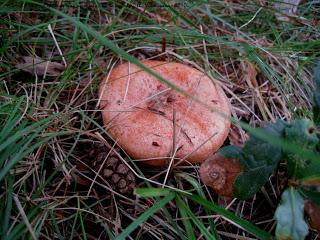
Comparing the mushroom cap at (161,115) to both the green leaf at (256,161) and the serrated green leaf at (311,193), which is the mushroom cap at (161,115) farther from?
the serrated green leaf at (311,193)

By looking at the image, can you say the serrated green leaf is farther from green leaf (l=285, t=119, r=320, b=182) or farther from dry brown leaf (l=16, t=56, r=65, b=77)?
dry brown leaf (l=16, t=56, r=65, b=77)

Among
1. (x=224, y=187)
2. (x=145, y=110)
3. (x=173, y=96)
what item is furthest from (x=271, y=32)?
(x=224, y=187)

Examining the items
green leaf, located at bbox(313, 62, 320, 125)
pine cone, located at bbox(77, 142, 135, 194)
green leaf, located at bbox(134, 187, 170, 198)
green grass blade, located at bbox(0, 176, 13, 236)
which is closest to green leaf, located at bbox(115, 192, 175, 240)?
green leaf, located at bbox(134, 187, 170, 198)

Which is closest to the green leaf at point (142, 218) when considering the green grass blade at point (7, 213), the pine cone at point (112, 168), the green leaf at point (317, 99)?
the pine cone at point (112, 168)

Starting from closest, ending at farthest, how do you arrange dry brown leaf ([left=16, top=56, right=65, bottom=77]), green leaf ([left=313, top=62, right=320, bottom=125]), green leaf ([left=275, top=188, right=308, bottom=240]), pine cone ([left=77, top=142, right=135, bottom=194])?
green leaf ([left=275, top=188, right=308, bottom=240]) → green leaf ([left=313, top=62, right=320, bottom=125]) → pine cone ([left=77, top=142, right=135, bottom=194]) → dry brown leaf ([left=16, top=56, right=65, bottom=77])

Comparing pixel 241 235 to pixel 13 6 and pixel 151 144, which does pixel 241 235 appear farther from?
pixel 13 6

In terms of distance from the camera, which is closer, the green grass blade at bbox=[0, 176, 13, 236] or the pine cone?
the green grass blade at bbox=[0, 176, 13, 236]

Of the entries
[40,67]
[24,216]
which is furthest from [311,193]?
[40,67]
